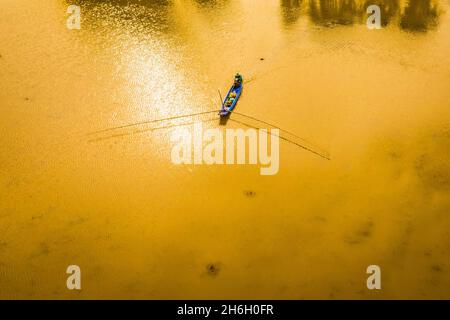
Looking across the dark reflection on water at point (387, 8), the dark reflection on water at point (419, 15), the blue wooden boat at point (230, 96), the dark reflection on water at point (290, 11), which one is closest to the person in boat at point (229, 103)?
the blue wooden boat at point (230, 96)

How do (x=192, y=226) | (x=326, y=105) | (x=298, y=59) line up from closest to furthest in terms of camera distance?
(x=192, y=226) → (x=326, y=105) → (x=298, y=59)

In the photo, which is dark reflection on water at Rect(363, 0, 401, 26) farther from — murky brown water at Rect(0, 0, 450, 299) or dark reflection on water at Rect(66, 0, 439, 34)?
murky brown water at Rect(0, 0, 450, 299)

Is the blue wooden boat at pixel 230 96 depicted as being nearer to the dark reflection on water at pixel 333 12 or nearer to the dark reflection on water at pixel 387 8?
the dark reflection on water at pixel 333 12

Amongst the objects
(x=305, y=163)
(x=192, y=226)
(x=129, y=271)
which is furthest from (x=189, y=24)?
(x=129, y=271)

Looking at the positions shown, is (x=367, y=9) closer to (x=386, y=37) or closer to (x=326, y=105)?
(x=386, y=37)

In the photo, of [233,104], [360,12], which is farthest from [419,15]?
[233,104]

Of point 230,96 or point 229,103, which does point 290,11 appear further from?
point 229,103
